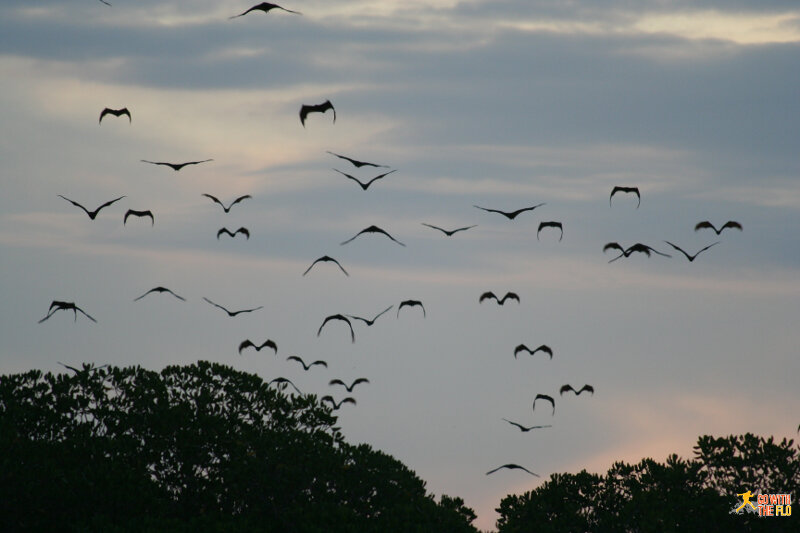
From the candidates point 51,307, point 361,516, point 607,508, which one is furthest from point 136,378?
point 607,508

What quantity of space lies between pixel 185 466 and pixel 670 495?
1532 cm

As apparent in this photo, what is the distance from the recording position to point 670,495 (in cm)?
2819

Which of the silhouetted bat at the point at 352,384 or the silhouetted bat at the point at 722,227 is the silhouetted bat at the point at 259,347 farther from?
the silhouetted bat at the point at 722,227

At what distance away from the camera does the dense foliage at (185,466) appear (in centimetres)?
2330

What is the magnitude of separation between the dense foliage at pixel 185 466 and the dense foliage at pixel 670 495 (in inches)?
137

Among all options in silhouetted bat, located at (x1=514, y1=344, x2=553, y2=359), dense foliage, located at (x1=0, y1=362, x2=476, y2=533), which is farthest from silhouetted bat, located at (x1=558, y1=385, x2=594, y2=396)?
dense foliage, located at (x1=0, y1=362, x2=476, y2=533)

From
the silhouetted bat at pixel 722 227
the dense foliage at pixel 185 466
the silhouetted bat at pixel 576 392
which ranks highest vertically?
the silhouetted bat at pixel 722 227

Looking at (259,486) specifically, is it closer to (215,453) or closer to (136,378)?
(215,453)

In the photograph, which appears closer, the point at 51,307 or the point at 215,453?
the point at 215,453

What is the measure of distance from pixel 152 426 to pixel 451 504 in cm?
955

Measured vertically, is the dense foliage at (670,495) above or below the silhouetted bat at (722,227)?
below

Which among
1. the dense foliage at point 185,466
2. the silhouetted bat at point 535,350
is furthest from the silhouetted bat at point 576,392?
the dense foliage at point 185,466

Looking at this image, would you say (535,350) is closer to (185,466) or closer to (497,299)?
(497,299)

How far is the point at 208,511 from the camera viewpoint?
82.7ft
